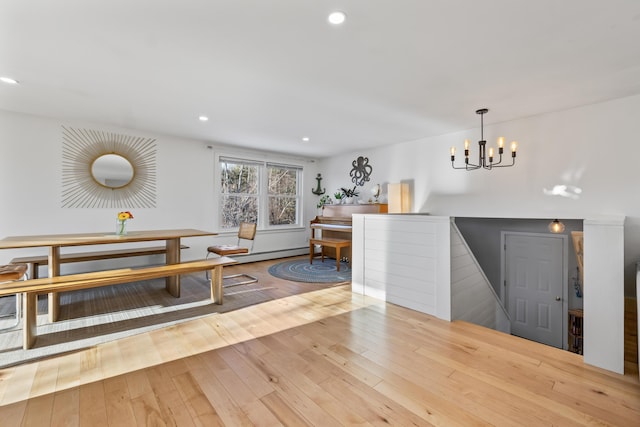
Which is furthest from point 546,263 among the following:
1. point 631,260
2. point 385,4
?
point 385,4

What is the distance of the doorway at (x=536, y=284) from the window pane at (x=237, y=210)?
4779mm

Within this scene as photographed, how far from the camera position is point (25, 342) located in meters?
2.20

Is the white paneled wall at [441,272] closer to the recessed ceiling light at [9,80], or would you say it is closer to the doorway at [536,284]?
the doorway at [536,284]

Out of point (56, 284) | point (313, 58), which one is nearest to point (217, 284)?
point (56, 284)

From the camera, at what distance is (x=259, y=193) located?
609 centimetres

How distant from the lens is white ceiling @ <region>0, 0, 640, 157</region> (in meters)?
1.78

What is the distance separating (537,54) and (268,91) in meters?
2.37

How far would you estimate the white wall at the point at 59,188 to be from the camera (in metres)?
3.67

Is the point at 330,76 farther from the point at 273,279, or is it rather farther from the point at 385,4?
the point at 273,279

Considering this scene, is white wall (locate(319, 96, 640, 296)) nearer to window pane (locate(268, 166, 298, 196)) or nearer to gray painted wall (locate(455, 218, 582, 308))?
gray painted wall (locate(455, 218, 582, 308))

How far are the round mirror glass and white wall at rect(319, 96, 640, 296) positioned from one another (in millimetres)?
4682

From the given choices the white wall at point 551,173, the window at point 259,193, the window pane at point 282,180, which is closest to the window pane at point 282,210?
the window at point 259,193

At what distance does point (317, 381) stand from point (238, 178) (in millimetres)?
4671

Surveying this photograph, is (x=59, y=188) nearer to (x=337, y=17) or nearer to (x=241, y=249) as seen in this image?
(x=241, y=249)
